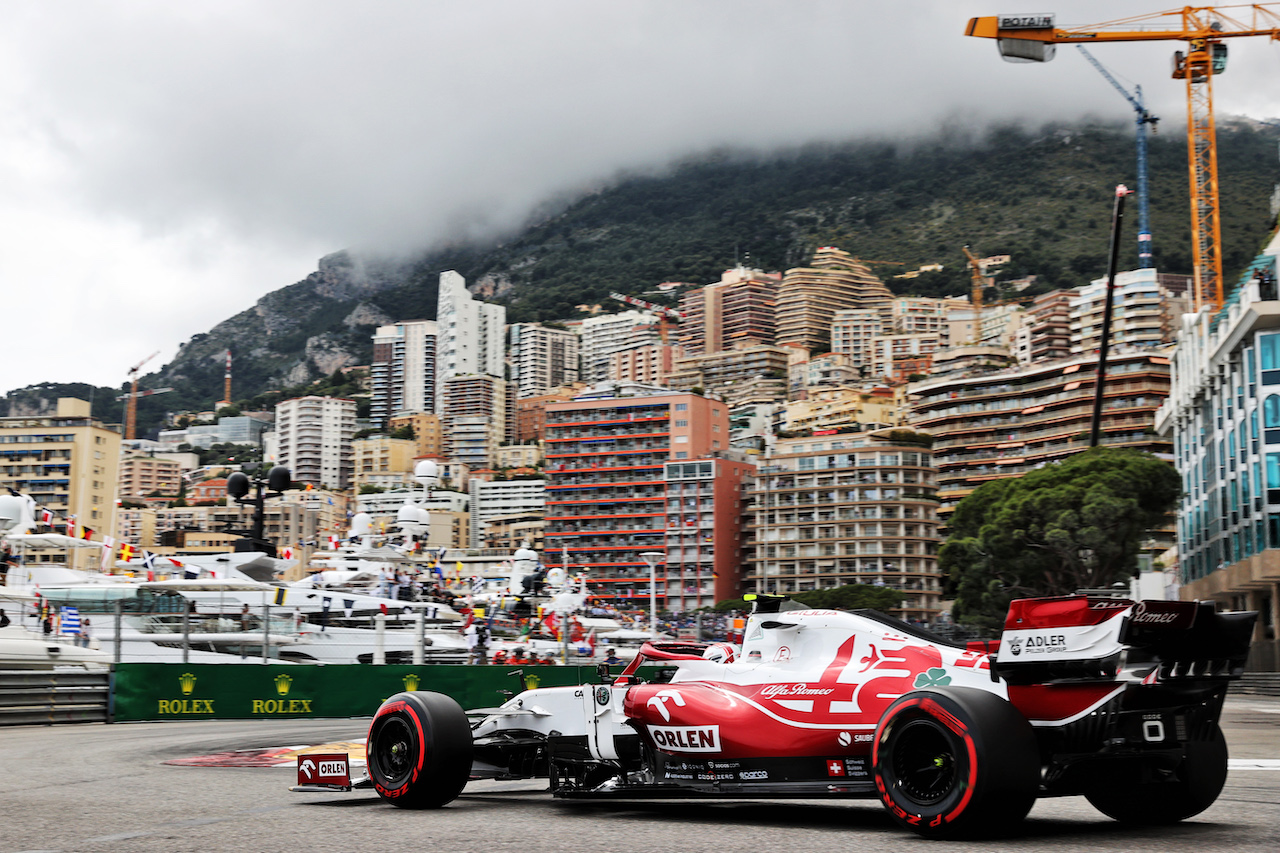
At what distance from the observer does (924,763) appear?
23.7 ft

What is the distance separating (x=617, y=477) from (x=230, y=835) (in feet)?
528

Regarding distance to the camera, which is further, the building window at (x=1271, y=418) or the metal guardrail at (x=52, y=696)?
the building window at (x=1271, y=418)

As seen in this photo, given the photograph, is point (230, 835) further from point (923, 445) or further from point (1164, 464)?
point (923, 445)

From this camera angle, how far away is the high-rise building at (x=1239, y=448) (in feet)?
178

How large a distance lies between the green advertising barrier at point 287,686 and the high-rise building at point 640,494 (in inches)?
4993

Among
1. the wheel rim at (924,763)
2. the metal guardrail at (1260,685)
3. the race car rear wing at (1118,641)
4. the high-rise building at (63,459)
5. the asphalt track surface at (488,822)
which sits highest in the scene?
the high-rise building at (63,459)

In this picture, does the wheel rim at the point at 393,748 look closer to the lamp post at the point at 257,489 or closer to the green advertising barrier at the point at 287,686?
the green advertising barrier at the point at 287,686

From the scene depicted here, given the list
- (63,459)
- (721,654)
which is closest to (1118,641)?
(721,654)

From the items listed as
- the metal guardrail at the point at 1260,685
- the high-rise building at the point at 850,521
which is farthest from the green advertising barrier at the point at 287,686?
the high-rise building at the point at 850,521

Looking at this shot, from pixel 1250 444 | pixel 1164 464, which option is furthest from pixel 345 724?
pixel 1164 464

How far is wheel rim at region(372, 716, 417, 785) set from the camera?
9.51m

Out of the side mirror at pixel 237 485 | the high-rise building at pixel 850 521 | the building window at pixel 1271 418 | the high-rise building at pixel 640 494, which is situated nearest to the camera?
the side mirror at pixel 237 485

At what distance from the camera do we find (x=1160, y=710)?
723cm

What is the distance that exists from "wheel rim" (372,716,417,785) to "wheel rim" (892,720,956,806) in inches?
155
